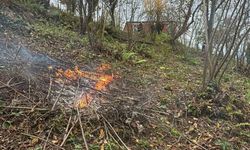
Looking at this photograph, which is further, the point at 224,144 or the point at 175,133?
the point at 175,133

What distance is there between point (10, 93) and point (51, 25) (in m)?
7.32

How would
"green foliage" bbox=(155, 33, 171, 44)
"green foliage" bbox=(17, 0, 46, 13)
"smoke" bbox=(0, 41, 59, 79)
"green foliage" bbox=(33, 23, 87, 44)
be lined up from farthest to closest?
1. "green foliage" bbox=(155, 33, 171, 44)
2. "green foliage" bbox=(17, 0, 46, 13)
3. "green foliage" bbox=(33, 23, 87, 44)
4. "smoke" bbox=(0, 41, 59, 79)

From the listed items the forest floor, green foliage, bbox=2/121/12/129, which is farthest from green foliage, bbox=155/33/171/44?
green foliage, bbox=2/121/12/129

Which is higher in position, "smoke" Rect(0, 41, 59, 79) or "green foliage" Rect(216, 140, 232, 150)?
"smoke" Rect(0, 41, 59, 79)

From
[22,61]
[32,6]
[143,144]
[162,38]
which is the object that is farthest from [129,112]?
[162,38]

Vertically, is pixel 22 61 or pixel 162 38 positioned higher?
pixel 162 38

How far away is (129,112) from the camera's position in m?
5.27

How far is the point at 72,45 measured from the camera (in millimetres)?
10023

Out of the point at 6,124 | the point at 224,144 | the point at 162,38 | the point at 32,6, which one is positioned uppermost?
the point at 32,6

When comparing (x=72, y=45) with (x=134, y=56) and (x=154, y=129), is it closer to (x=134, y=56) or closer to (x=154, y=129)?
(x=134, y=56)

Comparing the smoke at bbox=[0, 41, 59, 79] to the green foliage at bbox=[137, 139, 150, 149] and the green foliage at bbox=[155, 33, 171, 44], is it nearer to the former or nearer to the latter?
the green foliage at bbox=[137, 139, 150, 149]

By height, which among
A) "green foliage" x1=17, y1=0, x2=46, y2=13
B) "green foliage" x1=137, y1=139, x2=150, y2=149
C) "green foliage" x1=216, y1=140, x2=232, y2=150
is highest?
"green foliage" x1=17, y1=0, x2=46, y2=13

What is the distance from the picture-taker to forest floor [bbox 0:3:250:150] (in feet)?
15.1

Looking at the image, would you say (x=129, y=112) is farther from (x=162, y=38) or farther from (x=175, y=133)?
(x=162, y=38)
